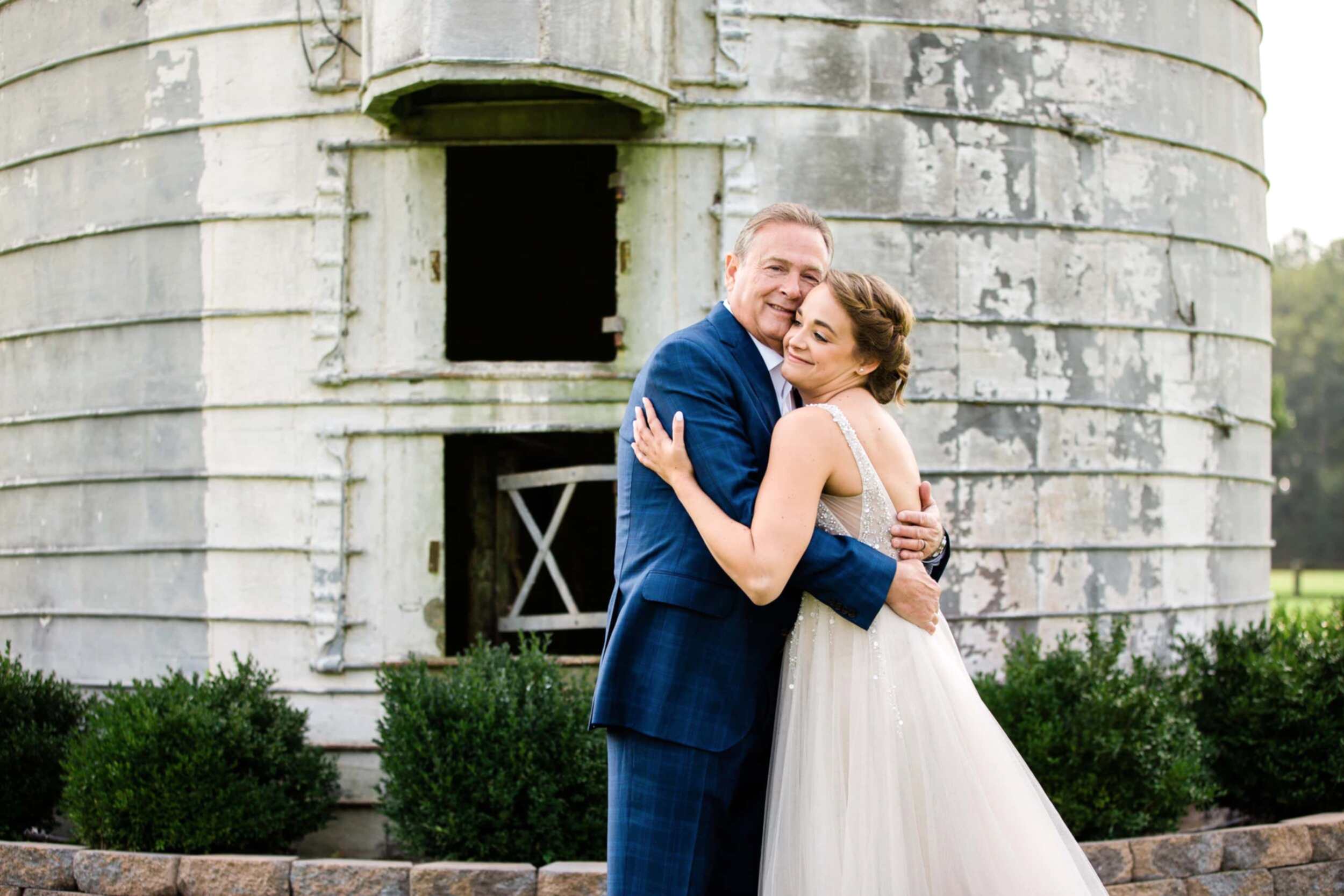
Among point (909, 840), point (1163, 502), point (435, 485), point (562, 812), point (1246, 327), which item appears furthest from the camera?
point (1246, 327)

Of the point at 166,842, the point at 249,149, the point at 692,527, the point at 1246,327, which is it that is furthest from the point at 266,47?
the point at 1246,327

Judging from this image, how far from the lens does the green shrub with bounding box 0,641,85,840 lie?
22.6 feet

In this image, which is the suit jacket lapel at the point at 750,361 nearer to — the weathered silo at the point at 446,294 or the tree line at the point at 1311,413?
the weathered silo at the point at 446,294

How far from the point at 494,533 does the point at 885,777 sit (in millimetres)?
5396

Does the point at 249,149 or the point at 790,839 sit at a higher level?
the point at 249,149

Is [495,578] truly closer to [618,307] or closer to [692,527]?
[618,307]

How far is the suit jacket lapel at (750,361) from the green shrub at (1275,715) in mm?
4608

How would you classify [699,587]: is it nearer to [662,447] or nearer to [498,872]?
[662,447]

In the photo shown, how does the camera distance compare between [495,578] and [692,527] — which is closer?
[692,527]

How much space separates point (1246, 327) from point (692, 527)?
6877mm

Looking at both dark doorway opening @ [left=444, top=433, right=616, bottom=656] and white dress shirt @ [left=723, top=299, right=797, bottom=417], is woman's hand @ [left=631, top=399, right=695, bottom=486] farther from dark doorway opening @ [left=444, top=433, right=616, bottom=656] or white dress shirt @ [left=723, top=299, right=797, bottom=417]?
dark doorway opening @ [left=444, top=433, right=616, bottom=656]

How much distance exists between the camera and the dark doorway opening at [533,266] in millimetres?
10961

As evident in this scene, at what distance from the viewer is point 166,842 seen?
6.21m

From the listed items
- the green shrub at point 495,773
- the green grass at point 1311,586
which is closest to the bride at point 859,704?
the green shrub at point 495,773
